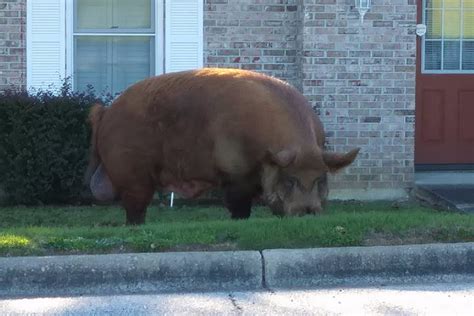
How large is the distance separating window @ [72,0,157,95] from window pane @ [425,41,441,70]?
12.0 ft

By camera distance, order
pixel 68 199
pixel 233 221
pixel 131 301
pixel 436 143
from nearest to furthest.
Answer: pixel 131 301
pixel 233 221
pixel 68 199
pixel 436 143

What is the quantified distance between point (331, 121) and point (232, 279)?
15.9 ft

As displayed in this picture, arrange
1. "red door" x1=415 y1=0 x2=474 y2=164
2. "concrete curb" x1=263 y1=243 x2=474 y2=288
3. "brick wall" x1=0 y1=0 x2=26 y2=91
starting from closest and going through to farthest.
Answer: "concrete curb" x1=263 y1=243 x2=474 y2=288
"brick wall" x1=0 y1=0 x2=26 y2=91
"red door" x1=415 y1=0 x2=474 y2=164

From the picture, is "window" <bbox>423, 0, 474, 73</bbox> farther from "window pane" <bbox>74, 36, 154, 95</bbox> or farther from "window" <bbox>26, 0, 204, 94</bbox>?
"window pane" <bbox>74, 36, 154, 95</bbox>

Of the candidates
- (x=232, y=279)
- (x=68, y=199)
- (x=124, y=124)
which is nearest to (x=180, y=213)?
(x=68, y=199)

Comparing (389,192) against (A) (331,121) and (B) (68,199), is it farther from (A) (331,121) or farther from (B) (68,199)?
(B) (68,199)

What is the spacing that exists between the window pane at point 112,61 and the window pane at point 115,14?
156 mm

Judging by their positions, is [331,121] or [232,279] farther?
[331,121]

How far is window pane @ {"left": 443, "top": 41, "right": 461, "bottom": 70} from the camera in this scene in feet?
37.6

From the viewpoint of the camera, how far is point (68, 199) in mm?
10125

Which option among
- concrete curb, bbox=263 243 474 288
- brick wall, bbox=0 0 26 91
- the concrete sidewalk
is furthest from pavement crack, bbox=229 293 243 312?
brick wall, bbox=0 0 26 91

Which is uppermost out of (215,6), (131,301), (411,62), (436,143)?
(215,6)

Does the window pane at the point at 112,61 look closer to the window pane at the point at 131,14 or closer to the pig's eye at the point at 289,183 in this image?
the window pane at the point at 131,14

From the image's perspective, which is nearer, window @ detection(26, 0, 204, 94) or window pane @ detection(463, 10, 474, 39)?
window @ detection(26, 0, 204, 94)
